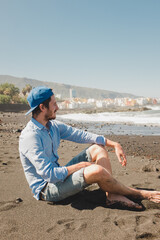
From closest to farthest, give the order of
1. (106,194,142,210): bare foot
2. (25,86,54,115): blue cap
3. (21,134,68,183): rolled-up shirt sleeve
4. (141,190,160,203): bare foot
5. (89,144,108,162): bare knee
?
(21,134,68,183): rolled-up shirt sleeve
(25,86,54,115): blue cap
(106,194,142,210): bare foot
(141,190,160,203): bare foot
(89,144,108,162): bare knee

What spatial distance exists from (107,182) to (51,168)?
2.40 feet

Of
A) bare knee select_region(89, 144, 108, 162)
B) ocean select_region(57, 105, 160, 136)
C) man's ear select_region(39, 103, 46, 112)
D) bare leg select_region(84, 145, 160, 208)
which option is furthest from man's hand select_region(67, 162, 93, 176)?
ocean select_region(57, 105, 160, 136)

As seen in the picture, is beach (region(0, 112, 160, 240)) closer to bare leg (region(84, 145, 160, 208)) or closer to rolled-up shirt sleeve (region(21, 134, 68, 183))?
bare leg (region(84, 145, 160, 208))

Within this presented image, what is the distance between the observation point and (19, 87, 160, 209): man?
2.46 meters

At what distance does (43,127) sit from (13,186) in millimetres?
1539

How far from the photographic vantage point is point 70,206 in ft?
9.11

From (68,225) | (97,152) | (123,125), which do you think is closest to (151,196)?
(97,152)

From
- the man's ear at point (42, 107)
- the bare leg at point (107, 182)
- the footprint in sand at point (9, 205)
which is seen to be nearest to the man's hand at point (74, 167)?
the bare leg at point (107, 182)

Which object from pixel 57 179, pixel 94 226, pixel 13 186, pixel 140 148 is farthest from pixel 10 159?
pixel 140 148

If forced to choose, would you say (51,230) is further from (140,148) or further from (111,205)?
(140,148)

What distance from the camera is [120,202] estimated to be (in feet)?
8.94

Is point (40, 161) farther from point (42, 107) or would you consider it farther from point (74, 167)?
point (42, 107)

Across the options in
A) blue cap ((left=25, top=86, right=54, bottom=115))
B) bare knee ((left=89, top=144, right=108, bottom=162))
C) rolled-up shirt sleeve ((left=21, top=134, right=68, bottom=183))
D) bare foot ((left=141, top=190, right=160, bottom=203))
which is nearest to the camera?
rolled-up shirt sleeve ((left=21, top=134, right=68, bottom=183))

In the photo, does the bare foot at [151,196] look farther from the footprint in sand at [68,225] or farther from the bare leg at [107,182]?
the footprint in sand at [68,225]
